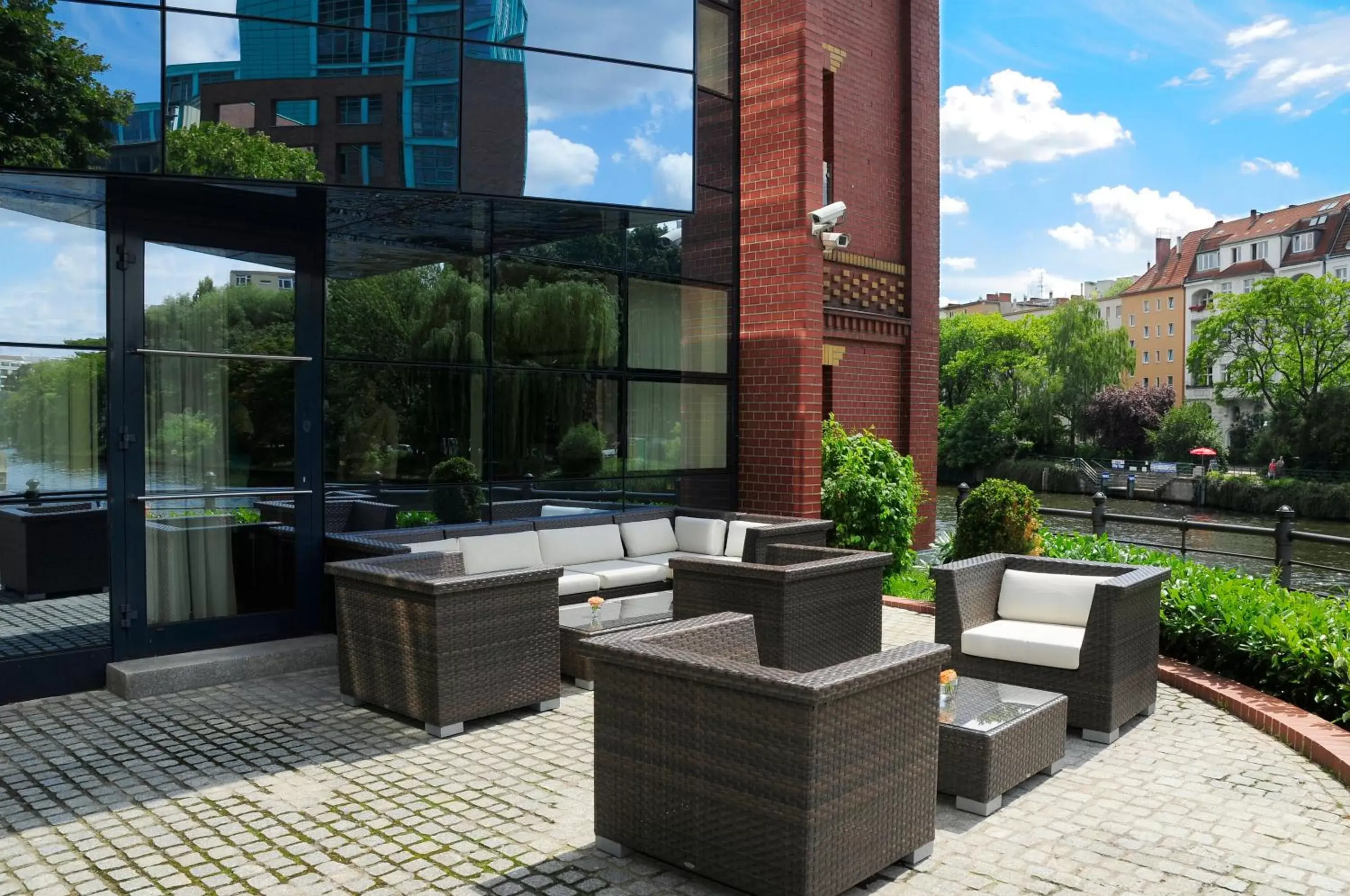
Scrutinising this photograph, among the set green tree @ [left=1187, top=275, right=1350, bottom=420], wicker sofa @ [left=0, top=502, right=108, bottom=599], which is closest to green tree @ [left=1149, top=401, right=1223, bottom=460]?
green tree @ [left=1187, top=275, right=1350, bottom=420]

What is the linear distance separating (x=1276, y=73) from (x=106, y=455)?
9398 cm

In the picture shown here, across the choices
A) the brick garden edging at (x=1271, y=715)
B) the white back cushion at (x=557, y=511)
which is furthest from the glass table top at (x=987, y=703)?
the white back cushion at (x=557, y=511)

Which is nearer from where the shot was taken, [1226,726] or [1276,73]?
[1226,726]

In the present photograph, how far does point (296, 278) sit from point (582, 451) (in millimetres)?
2988

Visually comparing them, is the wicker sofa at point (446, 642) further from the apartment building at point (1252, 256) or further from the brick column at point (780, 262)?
the apartment building at point (1252, 256)

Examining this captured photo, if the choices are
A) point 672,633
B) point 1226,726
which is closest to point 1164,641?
point 1226,726

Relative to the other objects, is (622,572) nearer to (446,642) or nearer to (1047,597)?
(446,642)

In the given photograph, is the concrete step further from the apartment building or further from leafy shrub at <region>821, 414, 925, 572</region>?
the apartment building

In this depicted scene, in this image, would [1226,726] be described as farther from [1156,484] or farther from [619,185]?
[1156,484]

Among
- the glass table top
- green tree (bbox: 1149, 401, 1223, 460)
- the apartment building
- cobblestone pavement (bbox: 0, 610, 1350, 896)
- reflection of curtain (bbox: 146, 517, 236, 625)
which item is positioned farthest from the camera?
the apartment building

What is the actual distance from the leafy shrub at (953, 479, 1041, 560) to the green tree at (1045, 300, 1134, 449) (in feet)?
170

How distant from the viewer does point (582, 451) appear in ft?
30.8

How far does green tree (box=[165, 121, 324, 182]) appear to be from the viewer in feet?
20.4

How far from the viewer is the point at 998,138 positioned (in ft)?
→ 499
